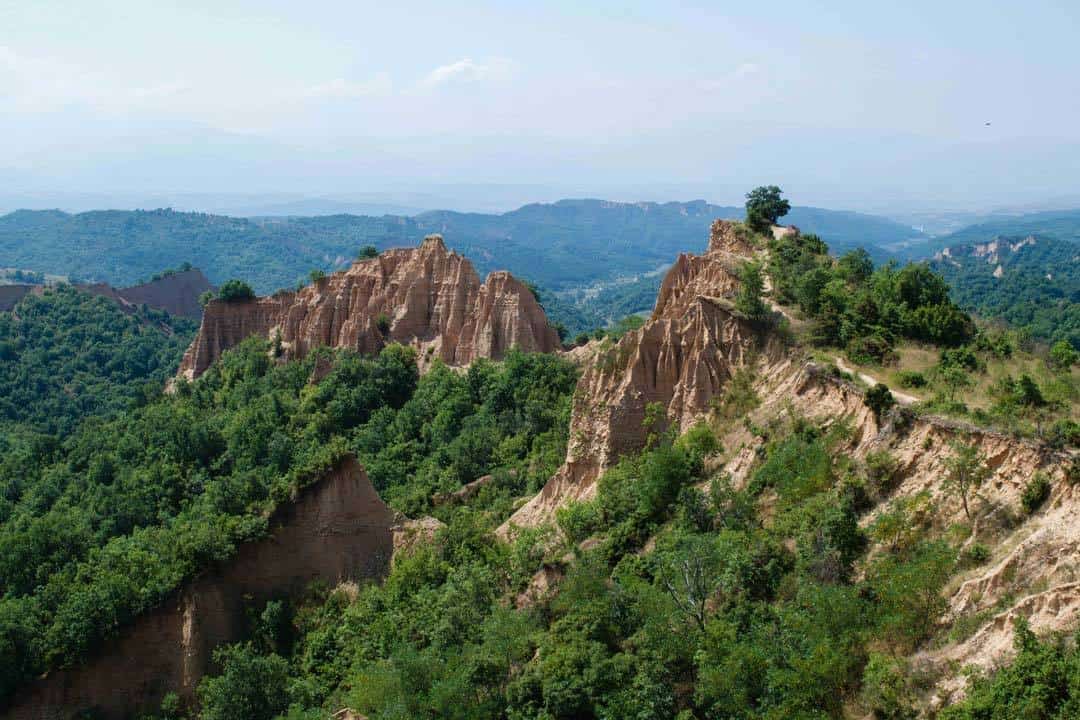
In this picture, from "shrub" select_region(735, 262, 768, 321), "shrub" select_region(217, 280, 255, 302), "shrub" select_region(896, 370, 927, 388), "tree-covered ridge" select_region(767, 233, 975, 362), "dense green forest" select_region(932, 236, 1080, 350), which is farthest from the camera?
"dense green forest" select_region(932, 236, 1080, 350)

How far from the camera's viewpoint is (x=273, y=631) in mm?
30062

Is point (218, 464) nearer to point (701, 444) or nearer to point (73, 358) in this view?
point (701, 444)

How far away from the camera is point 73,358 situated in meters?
74.5

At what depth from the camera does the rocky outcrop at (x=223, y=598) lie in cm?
2738

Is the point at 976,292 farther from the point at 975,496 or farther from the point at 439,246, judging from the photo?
the point at 975,496

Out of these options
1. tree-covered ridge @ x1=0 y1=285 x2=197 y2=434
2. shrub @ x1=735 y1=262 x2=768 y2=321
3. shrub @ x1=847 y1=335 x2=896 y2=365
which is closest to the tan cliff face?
tree-covered ridge @ x1=0 y1=285 x2=197 y2=434

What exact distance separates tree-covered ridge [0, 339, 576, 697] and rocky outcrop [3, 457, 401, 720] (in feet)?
1.97

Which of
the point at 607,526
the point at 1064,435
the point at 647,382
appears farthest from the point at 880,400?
the point at 647,382

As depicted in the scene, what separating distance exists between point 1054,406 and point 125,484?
3850 cm

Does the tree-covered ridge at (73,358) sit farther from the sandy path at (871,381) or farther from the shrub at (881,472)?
the shrub at (881,472)

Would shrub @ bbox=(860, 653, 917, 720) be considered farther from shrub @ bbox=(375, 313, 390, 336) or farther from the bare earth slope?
shrub @ bbox=(375, 313, 390, 336)

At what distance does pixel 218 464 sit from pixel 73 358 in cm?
3991

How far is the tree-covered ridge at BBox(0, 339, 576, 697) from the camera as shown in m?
28.5

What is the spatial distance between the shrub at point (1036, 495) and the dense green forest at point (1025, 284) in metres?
34.7
